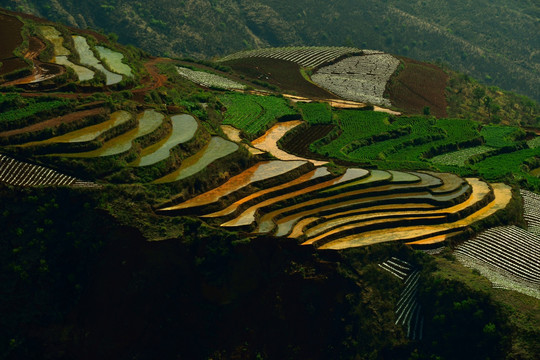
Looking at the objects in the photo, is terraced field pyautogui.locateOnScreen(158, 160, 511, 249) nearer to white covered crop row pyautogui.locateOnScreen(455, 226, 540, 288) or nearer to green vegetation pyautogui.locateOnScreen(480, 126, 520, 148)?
white covered crop row pyautogui.locateOnScreen(455, 226, 540, 288)

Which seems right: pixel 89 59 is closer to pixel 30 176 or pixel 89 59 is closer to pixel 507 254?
pixel 30 176

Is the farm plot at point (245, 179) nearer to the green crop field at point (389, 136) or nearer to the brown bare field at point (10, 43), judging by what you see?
the green crop field at point (389, 136)

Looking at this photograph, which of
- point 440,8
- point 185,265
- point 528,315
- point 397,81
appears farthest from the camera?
point 440,8

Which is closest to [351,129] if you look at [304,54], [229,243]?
[229,243]

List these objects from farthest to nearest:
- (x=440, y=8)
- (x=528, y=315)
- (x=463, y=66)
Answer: (x=440, y=8)
(x=463, y=66)
(x=528, y=315)

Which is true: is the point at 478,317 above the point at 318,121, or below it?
above

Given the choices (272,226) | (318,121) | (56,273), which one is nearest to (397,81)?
(318,121)

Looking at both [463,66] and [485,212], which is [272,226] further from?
[463,66]
